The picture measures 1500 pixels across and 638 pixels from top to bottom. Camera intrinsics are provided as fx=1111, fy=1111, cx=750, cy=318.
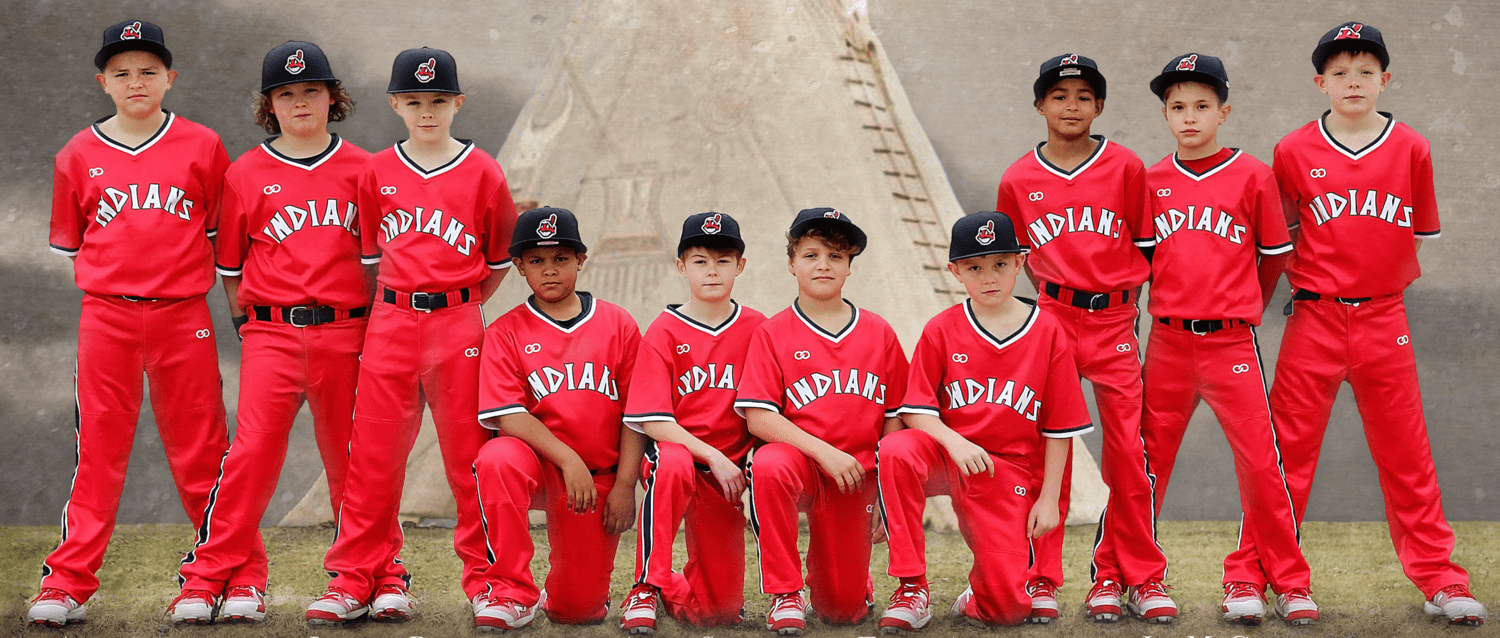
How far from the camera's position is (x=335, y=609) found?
2.21 m

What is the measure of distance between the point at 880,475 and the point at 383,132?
Result: 296 cm

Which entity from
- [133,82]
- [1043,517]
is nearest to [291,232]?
[133,82]

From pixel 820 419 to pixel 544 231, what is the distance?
67 centimetres

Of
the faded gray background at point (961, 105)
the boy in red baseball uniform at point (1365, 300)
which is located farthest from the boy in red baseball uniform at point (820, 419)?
the faded gray background at point (961, 105)

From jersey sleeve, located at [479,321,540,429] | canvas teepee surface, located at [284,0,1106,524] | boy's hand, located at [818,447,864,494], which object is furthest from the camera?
canvas teepee surface, located at [284,0,1106,524]

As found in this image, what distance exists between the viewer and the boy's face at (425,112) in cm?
237

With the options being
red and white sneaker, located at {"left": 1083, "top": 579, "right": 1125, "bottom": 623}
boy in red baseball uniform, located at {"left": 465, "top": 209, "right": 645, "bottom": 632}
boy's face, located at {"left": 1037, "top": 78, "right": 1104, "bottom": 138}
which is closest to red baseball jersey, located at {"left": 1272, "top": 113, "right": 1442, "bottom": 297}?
boy's face, located at {"left": 1037, "top": 78, "right": 1104, "bottom": 138}

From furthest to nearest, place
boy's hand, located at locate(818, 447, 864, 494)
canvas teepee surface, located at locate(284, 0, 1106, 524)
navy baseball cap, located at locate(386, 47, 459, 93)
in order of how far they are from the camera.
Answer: canvas teepee surface, located at locate(284, 0, 1106, 524) → navy baseball cap, located at locate(386, 47, 459, 93) → boy's hand, located at locate(818, 447, 864, 494)

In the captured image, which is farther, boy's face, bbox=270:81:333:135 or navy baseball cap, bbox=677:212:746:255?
boy's face, bbox=270:81:333:135

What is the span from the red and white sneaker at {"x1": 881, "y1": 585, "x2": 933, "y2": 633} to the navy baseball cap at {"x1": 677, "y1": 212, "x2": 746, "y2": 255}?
0.77 m

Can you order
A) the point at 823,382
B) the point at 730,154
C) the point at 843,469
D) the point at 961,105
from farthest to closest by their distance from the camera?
the point at 961,105 → the point at 730,154 → the point at 823,382 → the point at 843,469

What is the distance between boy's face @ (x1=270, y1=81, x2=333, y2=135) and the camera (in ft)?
7.81

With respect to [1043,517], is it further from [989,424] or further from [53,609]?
[53,609]

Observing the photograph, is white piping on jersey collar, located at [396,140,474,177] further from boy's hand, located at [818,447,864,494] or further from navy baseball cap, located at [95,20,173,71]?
boy's hand, located at [818,447,864,494]
